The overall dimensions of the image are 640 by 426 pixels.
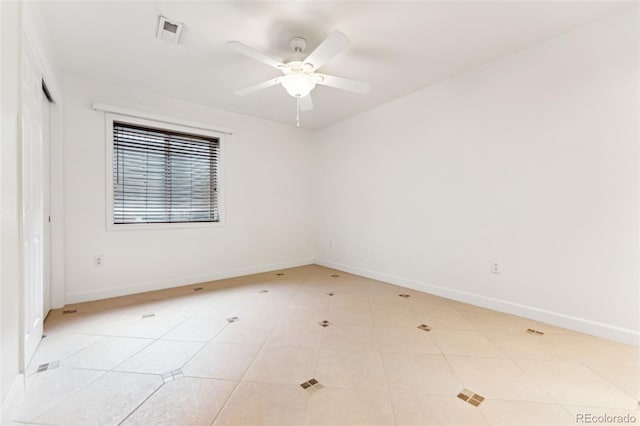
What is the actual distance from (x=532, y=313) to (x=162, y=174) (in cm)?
427

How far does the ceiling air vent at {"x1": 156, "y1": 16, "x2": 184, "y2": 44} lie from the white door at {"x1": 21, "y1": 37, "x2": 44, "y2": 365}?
2.71ft

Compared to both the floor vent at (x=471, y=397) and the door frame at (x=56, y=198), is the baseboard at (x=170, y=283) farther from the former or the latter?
the floor vent at (x=471, y=397)

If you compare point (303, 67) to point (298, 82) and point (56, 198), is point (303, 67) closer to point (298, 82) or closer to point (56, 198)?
point (298, 82)

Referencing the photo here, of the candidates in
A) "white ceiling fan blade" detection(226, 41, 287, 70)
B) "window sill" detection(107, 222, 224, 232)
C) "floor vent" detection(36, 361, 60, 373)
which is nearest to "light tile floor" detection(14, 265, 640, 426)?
"floor vent" detection(36, 361, 60, 373)

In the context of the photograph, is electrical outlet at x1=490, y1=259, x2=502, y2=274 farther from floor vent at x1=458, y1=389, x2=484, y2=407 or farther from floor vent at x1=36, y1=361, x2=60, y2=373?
floor vent at x1=36, y1=361, x2=60, y2=373

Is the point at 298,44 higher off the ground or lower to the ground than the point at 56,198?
higher

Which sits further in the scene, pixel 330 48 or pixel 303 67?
pixel 303 67

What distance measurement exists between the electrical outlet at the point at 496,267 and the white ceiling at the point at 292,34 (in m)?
1.95

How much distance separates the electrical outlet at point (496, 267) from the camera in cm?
275

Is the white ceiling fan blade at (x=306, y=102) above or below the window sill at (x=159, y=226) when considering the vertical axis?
above

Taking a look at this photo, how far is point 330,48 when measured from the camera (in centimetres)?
191

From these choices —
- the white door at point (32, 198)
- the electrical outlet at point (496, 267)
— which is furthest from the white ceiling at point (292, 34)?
the electrical outlet at point (496, 267)

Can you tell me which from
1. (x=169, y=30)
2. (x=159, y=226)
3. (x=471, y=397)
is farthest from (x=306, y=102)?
(x=471, y=397)

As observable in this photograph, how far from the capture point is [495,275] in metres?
2.78
